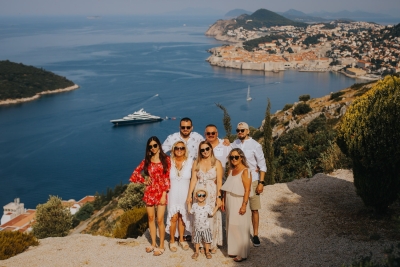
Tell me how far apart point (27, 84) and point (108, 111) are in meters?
20.8

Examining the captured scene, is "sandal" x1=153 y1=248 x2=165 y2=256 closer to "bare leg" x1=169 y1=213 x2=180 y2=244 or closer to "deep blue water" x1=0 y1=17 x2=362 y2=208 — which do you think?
"bare leg" x1=169 y1=213 x2=180 y2=244

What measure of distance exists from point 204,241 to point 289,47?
97.9m

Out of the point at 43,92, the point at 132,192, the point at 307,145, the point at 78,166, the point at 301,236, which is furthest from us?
the point at 43,92

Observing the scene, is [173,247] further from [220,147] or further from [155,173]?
Answer: [220,147]

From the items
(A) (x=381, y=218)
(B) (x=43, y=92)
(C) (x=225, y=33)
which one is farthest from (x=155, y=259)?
(C) (x=225, y=33)

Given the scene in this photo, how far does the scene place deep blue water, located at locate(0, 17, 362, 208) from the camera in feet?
92.2

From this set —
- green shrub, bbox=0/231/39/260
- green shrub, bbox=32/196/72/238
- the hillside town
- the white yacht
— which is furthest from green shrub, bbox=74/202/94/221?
the hillside town

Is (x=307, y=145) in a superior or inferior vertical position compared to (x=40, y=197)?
superior

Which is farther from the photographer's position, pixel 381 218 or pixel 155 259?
pixel 381 218

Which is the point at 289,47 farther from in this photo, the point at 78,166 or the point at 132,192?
the point at 132,192

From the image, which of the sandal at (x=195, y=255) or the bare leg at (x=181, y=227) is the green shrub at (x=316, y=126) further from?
the sandal at (x=195, y=255)

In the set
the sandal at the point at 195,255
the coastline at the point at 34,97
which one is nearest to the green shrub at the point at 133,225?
the sandal at the point at 195,255

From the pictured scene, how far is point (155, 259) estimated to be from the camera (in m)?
3.65

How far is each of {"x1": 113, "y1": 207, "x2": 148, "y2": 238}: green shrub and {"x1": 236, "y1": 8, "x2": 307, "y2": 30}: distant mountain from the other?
153m
